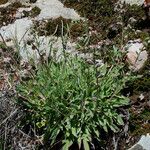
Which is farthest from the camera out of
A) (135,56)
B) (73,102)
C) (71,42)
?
(71,42)

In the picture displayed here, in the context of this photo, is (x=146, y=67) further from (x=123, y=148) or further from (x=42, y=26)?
(x=42, y=26)

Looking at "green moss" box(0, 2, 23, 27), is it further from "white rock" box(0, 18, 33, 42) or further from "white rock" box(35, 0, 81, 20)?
"white rock" box(35, 0, 81, 20)

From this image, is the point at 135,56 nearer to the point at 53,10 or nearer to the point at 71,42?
the point at 71,42

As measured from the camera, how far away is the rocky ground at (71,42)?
5.74 m

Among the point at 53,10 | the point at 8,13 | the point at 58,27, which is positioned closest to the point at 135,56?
the point at 58,27

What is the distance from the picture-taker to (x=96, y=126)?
5.50 m

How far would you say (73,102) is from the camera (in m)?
5.57

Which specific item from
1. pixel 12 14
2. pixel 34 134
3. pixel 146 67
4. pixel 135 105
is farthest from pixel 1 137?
pixel 12 14

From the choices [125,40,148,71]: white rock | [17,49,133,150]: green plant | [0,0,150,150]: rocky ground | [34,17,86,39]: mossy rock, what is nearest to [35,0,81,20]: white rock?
[0,0,150,150]: rocky ground

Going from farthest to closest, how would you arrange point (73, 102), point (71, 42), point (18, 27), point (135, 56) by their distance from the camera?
point (18, 27)
point (71, 42)
point (135, 56)
point (73, 102)

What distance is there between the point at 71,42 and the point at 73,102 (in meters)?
1.65

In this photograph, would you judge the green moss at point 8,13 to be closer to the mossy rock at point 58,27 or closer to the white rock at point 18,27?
the white rock at point 18,27

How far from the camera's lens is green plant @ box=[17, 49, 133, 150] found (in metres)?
5.48

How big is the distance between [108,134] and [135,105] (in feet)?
1.85
